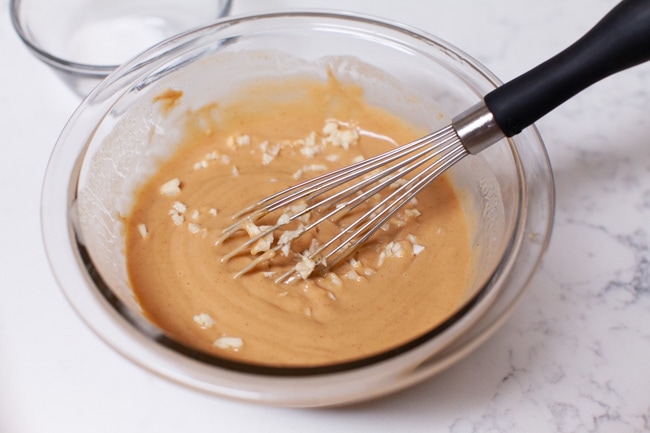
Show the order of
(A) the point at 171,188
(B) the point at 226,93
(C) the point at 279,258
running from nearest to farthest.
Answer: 1. (C) the point at 279,258
2. (A) the point at 171,188
3. (B) the point at 226,93

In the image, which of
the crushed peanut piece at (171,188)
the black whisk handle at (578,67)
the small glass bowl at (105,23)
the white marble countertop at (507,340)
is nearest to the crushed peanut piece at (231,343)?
the white marble countertop at (507,340)

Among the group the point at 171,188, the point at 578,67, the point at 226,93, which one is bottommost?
the point at 578,67

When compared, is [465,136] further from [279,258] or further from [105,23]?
[105,23]

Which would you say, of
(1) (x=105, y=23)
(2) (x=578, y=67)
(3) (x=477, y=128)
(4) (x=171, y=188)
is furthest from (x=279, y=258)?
(1) (x=105, y=23)

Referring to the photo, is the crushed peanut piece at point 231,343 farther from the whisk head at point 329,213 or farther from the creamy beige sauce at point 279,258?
the whisk head at point 329,213

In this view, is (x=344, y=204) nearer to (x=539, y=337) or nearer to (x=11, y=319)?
(x=539, y=337)

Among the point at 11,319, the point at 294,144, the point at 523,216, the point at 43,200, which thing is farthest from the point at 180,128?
the point at 523,216

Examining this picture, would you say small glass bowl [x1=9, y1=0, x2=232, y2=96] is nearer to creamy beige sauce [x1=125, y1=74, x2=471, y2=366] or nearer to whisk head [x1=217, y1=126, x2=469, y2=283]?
creamy beige sauce [x1=125, y1=74, x2=471, y2=366]
